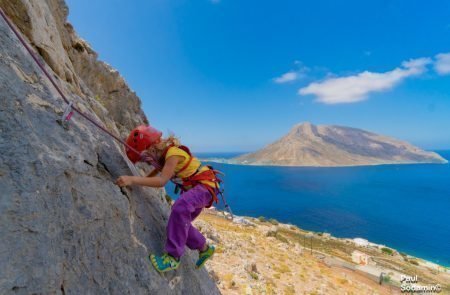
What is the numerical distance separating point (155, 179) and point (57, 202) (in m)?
1.55

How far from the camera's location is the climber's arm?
4.55 m

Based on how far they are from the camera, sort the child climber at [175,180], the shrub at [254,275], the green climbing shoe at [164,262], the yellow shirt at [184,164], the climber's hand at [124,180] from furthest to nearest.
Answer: the shrub at [254,275] < the yellow shirt at [184,164] < the child climber at [175,180] < the green climbing shoe at [164,262] < the climber's hand at [124,180]

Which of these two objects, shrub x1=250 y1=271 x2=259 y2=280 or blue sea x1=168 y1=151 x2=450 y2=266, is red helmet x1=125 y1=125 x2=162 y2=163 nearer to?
shrub x1=250 y1=271 x2=259 y2=280

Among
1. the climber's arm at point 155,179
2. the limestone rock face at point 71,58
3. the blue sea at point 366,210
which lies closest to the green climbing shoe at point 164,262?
the climber's arm at point 155,179

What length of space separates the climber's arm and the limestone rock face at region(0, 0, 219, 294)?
0.23m

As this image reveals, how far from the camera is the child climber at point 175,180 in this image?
16.0ft

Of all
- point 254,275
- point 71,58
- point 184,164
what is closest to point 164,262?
point 184,164

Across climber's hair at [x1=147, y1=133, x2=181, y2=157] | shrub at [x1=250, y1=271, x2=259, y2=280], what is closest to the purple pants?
climber's hair at [x1=147, y1=133, x2=181, y2=157]

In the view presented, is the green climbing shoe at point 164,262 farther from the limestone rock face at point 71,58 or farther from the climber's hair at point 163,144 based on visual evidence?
the limestone rock face at point 71,58

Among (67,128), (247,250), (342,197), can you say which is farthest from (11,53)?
(342,197)

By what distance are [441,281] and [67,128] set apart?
71017mm

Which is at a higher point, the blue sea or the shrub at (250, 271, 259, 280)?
the shrub at (250, 271, 259, 280)

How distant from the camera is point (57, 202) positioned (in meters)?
3.44

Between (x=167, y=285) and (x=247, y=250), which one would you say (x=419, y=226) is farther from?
(x=167, y=285)
